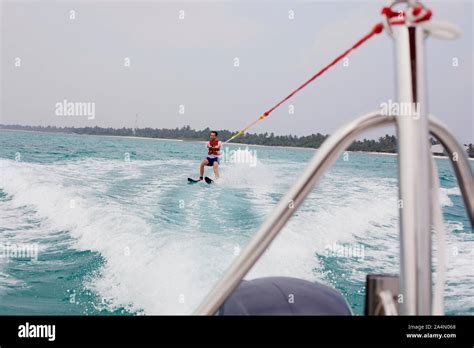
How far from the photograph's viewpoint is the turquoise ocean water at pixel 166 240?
3.18 metres

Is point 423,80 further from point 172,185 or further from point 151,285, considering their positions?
point 172,185

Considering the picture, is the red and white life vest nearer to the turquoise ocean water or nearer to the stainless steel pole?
the turquoise ocean water

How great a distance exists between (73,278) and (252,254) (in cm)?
337

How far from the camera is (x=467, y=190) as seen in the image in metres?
0.46

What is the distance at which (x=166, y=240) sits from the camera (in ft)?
13.6

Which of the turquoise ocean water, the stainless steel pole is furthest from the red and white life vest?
the stainless steel pole

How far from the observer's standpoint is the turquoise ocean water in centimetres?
318

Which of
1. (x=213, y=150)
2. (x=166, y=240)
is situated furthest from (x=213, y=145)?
(x=166, y=240)

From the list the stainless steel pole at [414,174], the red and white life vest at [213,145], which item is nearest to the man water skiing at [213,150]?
the red and white life vest at [213,145]

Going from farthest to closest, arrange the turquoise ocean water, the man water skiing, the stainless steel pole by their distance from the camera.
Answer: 1. the man water skiing
2. the turquoise ocean water
3. the stainless steel pole

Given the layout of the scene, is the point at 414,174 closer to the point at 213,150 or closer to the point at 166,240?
the point at 166,240

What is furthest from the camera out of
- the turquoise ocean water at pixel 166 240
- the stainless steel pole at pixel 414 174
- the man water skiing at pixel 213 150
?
the man water skiing at pixel 213 150

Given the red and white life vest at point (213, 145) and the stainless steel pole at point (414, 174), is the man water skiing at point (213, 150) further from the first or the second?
the stainless steel pole at point (414, 174)
